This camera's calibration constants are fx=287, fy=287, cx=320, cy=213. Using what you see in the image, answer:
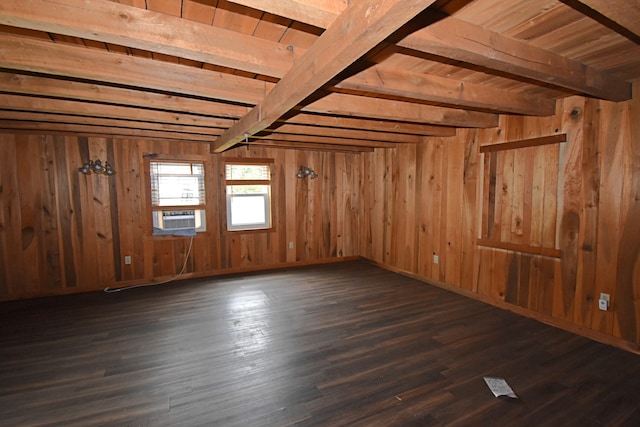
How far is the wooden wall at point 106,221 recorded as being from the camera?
3.89m

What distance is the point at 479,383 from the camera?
212cm

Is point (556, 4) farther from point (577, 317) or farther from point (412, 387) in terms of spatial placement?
point (577, 317)

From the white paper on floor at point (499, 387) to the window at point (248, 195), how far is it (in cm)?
408

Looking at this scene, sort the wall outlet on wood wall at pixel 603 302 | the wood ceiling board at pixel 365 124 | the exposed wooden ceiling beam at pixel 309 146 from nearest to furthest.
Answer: the wall outlet on wood wall at pixel 603 302
the wood ceiling board at pixel 365 124
the exposed wooden ceiling beam at pixel 309 146

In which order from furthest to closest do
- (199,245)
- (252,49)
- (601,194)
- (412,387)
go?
(199,245), (601,194), (412,387), (252,49)

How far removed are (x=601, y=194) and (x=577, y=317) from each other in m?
1.24

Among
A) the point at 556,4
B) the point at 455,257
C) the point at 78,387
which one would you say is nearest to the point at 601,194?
the point at 455,257

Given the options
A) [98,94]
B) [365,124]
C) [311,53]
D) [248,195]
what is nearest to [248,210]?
[248,195]

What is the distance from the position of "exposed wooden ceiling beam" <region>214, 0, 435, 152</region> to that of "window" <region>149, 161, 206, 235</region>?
320 cm

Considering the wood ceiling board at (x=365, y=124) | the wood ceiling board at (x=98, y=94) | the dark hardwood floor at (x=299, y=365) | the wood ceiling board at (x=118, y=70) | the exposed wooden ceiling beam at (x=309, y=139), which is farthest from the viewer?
the exposed wooden ceiling beam at (x=309, y=139)

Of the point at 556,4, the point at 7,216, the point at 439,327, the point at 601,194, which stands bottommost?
the point at 439,327

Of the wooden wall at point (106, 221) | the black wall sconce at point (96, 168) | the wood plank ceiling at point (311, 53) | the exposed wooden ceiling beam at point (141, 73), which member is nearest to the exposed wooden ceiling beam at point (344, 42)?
the wood plank ceiling at point (311, 53)

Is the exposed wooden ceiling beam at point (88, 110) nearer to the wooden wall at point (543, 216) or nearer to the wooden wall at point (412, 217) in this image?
the wooden wall at point (412, 217)

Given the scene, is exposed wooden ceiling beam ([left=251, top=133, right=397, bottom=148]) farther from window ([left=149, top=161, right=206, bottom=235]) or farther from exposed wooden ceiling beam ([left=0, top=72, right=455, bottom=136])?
window ([left=149, top=161, right=206, bottom=235])
